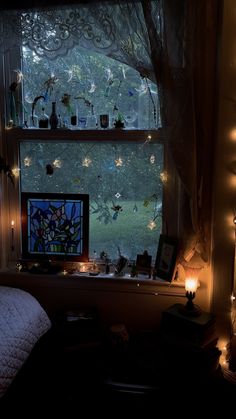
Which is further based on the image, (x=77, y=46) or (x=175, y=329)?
(x=77, y=46)

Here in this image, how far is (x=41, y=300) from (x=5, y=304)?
369 mm

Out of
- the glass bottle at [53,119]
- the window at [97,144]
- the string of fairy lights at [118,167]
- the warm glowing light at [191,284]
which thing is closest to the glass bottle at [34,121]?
the window at [97,144]

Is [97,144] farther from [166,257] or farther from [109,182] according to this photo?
[166,257]

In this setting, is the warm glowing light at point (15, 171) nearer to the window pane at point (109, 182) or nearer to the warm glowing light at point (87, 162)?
the window pane at point (109, 182)

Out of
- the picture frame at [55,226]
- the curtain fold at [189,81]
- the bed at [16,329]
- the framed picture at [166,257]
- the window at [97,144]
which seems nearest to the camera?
the bed at [16,329]

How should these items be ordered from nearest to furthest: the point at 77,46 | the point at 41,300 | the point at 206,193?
the point at 206,193 → the point at 77,46 → the point at 41,300

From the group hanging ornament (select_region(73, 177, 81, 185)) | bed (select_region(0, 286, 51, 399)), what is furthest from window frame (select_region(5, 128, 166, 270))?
bed (select_region(0, 286, 51, 399))

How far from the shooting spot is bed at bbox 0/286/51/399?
1566 mm

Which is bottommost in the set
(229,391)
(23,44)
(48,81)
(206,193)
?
(229,391)

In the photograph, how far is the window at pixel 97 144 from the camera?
214cm

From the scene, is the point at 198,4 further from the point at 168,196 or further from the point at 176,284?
the point at 176,284

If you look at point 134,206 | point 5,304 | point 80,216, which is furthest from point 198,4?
point 5,304

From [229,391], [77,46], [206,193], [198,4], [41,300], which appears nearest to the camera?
[229,391]

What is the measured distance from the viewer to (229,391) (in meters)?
1.71
